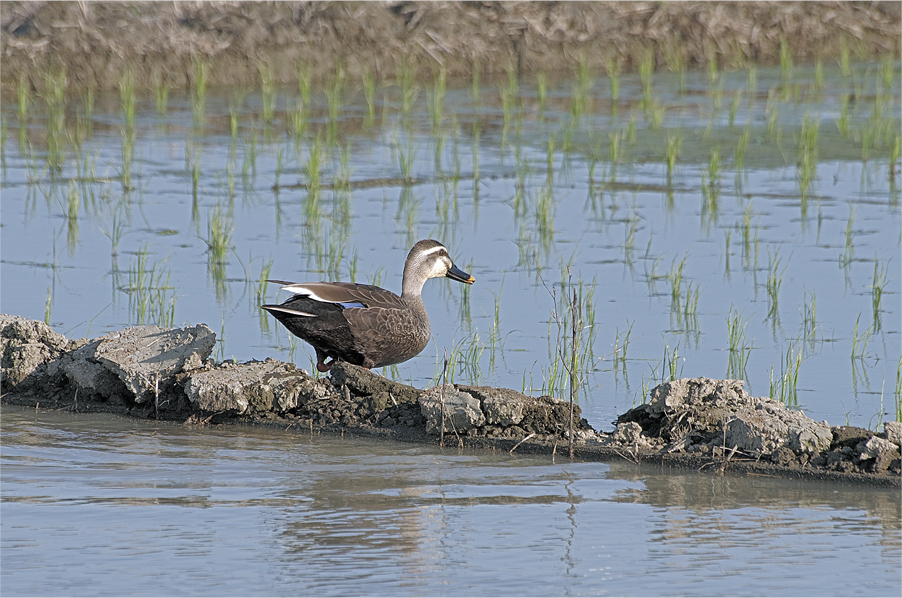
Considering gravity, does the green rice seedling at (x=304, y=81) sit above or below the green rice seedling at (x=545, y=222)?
above

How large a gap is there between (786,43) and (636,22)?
2.51 metres

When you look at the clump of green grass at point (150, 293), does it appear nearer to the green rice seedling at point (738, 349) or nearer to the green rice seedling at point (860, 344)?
the green rice seedling at point (738, 349)

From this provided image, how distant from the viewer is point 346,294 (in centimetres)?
523

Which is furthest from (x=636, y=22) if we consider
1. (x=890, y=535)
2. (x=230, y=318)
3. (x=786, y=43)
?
(x=890, y=535)

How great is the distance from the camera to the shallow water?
3400 millimetres

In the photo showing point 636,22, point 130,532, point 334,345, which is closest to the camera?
point 130,532

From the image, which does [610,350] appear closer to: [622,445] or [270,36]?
[622,445]

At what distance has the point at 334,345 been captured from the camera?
17.4ft

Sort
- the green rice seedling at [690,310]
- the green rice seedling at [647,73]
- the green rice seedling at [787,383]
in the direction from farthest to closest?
the green rice seedling at [647,73], the green rice seedling at [690,310], the green rice seedling at [787,383]

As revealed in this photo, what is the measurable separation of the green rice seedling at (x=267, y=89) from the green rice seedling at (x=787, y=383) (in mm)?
7409

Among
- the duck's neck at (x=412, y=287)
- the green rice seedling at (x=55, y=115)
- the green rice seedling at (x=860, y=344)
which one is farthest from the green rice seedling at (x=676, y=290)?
the green rice seedling at (x=55, y=115)

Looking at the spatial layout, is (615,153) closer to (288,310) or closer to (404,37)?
(404,37)

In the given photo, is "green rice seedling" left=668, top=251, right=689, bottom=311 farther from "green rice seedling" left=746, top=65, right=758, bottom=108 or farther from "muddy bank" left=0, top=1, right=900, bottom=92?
"muddy bank" left=0, top=1, right=900, bottom=92

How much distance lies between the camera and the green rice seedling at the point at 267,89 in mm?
12065
